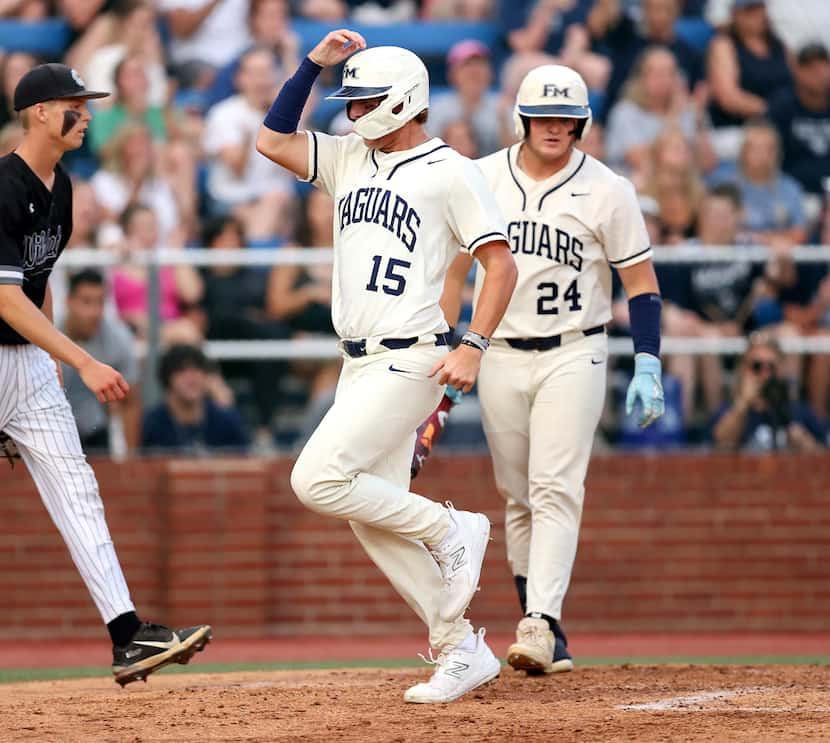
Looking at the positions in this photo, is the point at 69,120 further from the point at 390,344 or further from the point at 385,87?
the point at 390,344

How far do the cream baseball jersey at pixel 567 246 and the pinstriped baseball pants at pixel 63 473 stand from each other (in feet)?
6.16

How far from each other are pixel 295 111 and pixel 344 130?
557 cm

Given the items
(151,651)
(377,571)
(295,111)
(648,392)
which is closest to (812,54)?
(377,571)

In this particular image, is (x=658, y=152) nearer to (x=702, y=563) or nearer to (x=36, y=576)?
(x=702, y=563)

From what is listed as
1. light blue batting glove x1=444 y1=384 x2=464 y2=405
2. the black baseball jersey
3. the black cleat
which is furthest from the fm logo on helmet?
the black cleat

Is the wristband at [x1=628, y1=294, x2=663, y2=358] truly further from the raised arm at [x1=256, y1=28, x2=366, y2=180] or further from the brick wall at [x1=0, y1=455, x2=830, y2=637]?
the brick wall at [x1=0, y1=455, x2=830, y2=637]

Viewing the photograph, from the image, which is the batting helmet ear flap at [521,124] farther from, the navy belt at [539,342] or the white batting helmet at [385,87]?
the white batting helmet at [385,87]

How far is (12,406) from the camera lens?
6.25 metres

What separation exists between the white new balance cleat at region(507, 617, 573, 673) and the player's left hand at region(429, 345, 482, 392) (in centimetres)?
145

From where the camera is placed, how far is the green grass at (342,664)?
8078 millimetres

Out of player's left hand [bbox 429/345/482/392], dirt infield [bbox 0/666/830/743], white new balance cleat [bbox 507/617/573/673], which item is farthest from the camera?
white new balance cleat [bbox 507/617/573/673]

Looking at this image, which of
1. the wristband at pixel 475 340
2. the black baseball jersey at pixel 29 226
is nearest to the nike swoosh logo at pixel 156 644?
the black baseball jersey at pixel 29 226

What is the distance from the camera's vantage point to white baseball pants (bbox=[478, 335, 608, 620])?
22.2 ft

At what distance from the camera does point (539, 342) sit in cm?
686
